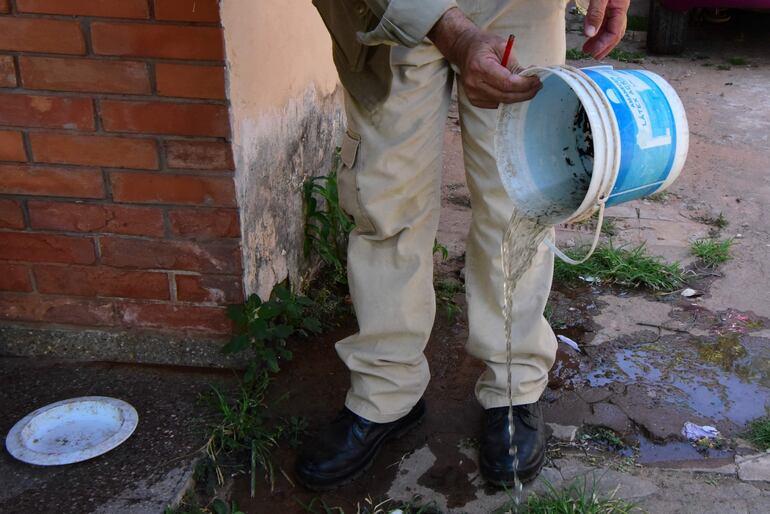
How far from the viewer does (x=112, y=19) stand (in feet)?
6.53

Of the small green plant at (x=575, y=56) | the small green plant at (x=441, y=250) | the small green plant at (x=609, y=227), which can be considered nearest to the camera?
the small green plant at (x=441, y=250)

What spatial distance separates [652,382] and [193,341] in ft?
4.40

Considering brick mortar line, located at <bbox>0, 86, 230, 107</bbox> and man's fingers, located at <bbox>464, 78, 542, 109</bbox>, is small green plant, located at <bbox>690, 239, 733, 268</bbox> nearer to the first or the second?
man's fingers, located at <bbox>464, 78, 542, 109</bbox>

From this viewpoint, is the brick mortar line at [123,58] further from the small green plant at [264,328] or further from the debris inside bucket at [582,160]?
the debris inside bucket at [582,160]

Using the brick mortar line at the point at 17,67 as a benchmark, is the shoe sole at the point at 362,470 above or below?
below

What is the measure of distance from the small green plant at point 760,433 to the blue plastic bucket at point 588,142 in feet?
2.87

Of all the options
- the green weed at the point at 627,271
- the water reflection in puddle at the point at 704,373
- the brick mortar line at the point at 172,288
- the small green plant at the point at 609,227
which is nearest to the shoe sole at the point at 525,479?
the water reflection in puddle at the point at 704,373

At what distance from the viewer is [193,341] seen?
2.33 metres

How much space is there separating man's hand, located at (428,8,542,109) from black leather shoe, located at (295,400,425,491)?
89cm

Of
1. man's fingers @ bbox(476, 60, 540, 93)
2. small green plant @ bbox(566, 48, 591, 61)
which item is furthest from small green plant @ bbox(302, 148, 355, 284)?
small green plant @ bbox(566, 48, 591, 61)

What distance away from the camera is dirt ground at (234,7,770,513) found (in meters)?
1.94

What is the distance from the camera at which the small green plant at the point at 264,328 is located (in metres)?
2.20

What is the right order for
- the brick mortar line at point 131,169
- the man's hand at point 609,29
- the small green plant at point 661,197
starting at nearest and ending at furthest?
the man's hand at point 609,29 < the brick mortar line at point 131,169 < the small green plant at point 661,197

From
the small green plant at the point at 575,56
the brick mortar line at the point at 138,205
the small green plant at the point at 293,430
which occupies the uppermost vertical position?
the brick mortar line at the point at 138,205
